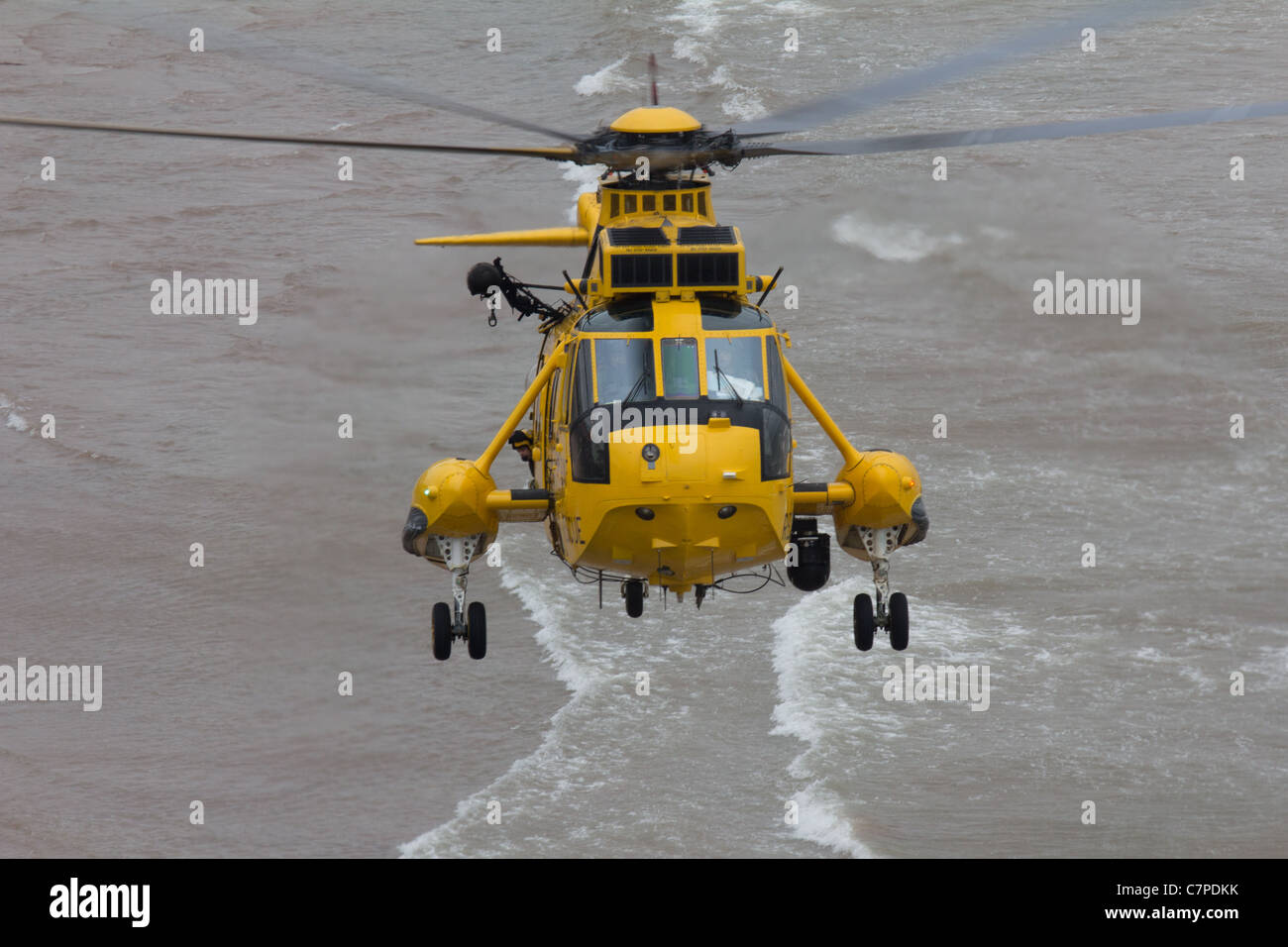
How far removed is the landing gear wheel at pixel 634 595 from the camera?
2288 centimetres

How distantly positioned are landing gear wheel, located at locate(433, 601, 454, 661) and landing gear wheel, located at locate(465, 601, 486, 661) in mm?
207

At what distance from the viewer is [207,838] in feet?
106

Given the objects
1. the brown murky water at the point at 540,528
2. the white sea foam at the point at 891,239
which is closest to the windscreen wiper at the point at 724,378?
the brown murky water at the point at 540,528

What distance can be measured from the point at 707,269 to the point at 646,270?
648 millimetres

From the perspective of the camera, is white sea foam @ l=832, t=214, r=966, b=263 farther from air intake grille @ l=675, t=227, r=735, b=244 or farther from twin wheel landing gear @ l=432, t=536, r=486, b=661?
twin wheel landing gear @ l=432, t=536, r=486, b=661

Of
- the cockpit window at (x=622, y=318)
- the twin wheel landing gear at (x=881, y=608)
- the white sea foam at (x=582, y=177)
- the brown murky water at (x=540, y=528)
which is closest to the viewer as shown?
the cockpit window at (x=622, y=318)

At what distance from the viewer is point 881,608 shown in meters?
→ 23.2

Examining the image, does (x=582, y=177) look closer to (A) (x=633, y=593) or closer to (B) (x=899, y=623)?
(A) (x=633, y=593)

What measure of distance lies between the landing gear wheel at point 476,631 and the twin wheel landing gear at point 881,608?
408 centimetres

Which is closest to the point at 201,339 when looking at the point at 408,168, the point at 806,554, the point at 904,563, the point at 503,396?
the point at 503,396

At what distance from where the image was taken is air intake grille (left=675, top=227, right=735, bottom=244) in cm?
2238

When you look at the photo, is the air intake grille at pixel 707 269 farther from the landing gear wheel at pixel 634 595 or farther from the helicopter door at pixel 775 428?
the landing gear wheel at pixel 634 595

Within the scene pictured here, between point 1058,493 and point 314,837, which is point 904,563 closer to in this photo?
point 1058,493

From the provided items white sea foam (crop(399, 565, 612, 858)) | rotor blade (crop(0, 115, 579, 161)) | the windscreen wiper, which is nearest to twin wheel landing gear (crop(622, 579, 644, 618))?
the windscreen wiper
